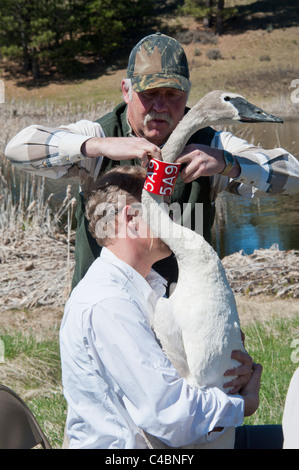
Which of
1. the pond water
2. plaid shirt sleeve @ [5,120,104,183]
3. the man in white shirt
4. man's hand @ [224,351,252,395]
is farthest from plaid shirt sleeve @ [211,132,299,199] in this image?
the pond water

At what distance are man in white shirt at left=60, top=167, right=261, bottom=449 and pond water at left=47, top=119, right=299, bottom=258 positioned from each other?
21.7 ft

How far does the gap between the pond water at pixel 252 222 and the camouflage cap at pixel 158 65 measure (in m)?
5.87

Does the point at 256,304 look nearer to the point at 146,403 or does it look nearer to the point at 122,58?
the point at 146,403

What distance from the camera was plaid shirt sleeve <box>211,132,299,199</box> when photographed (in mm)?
3016

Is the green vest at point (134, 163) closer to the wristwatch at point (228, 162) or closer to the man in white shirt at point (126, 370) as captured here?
the wristwatch at point (228, 162)

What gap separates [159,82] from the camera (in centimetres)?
293

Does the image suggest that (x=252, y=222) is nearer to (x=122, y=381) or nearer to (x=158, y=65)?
(x=158, y=65)

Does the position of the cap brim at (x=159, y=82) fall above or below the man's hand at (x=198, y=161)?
above

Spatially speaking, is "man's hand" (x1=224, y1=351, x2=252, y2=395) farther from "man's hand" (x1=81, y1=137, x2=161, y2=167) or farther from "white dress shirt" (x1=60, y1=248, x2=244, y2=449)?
"man's hand" (x1=81, y1=137, x2=161, y2=167)

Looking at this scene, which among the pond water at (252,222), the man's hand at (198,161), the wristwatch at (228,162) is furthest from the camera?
the pond water at (252,222)

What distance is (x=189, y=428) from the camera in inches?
74.9

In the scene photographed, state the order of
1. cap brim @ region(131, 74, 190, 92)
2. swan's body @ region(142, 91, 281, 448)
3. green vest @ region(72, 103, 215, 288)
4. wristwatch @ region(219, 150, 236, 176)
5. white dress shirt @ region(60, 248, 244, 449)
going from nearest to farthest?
white dress shirt @ region(60, 248, 244, 449), swan's body @ region(142, 91, 281, 448), wristwatch @ region(219, 150, 236, 176), cap brim @ region(131, 74, 190, 92), green vest @ region(72, 103, 215, 288)

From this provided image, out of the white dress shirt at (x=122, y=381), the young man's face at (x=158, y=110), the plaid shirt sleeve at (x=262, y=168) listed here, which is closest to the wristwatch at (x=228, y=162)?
the plaid shirt sleeve at (x=262, y=168)

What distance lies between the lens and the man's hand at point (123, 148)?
2.38m
